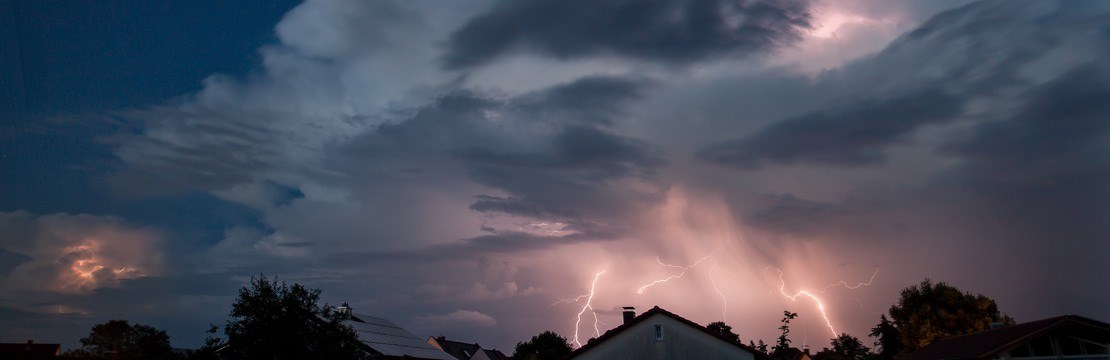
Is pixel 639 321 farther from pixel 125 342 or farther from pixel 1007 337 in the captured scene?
pixel 125 342

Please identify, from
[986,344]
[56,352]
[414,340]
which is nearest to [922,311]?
[986,344]

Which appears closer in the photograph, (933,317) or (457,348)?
(933,317)

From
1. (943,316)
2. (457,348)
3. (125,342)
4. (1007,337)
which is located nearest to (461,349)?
(457,348)

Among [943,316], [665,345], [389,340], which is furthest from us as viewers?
[943,316]

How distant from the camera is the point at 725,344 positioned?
41.2 meters

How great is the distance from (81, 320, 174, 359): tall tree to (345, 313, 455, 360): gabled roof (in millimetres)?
15305

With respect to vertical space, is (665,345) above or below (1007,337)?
below

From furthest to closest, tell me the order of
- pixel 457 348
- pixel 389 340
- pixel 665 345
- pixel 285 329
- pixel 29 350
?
pixel 457 348, pixel 29 350, pixel 389 340, pixel 665 345, pixel 285 329

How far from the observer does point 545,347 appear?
379ft

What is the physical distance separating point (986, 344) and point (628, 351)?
2048 cm

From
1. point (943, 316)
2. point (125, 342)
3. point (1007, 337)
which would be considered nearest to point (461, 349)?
point (125, 342)

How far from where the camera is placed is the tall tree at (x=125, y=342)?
56781mm

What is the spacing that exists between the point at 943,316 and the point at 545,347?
65.9 m

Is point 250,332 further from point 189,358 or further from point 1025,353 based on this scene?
point 1025,353
